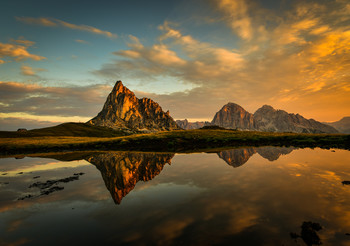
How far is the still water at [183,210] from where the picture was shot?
9.42 meters

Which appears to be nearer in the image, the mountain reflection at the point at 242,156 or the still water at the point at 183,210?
the still water at the point at 183,210

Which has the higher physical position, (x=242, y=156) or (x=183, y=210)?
(x=242, y=156)

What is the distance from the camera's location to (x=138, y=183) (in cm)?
2028

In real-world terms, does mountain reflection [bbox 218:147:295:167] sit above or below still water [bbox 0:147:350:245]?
above

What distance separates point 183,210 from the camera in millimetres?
12805

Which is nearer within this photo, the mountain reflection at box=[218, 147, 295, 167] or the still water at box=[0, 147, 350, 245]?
the still water at box=[0, 147, 350, 245]

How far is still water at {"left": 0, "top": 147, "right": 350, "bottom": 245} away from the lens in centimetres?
942

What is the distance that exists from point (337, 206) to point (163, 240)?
12.8 meters

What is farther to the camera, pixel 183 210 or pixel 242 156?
pixel 242 156

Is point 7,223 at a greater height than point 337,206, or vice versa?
point 337,206

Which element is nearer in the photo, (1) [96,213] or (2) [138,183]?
(1) [96,213]

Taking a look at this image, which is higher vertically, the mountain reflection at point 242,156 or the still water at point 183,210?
the mountain reflection at point 242,156

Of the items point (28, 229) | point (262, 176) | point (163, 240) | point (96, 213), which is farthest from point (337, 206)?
point (28, 229)

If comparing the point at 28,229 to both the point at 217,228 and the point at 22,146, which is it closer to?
the point at 217,228
